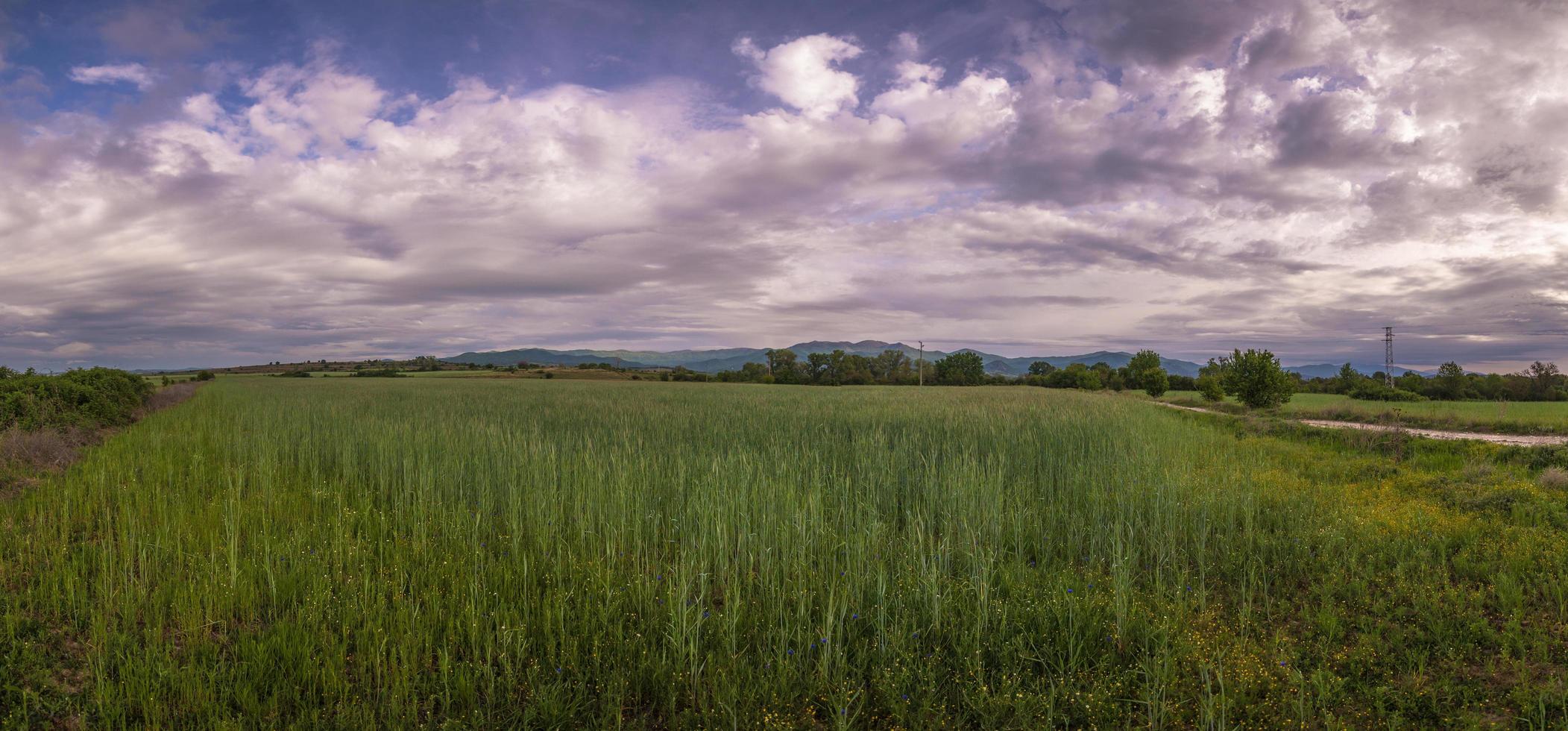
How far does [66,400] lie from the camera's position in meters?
16.3

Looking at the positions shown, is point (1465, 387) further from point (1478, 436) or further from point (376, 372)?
point (376, 372)

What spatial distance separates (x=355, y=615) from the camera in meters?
4.95

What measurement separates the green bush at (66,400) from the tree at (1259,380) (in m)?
43.2

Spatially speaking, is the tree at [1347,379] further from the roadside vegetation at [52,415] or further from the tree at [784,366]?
the roadside vegetation at [52,415]

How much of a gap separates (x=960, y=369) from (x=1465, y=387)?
55.9 m

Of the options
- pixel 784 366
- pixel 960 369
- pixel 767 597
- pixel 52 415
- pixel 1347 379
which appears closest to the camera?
pixel 767 597

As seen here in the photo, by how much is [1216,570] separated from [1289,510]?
9.63ft

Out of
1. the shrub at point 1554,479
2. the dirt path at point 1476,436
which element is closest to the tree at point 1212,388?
the dirt path at point 1476,436

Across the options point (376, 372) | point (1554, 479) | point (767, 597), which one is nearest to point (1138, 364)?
point (1554, 479)

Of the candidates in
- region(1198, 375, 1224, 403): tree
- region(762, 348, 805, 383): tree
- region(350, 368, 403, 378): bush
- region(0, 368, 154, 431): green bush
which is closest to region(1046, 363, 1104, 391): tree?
region(1198, 375, 1224, 403): tree

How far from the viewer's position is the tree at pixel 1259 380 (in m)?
30.5

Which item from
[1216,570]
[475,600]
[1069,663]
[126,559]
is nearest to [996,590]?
[1069,663]

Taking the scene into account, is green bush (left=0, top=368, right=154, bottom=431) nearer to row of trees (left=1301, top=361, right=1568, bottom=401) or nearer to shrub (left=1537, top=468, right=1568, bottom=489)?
shrub (left=1537, top=468, right=1568, bottom=489)

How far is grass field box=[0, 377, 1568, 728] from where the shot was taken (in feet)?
13.7
